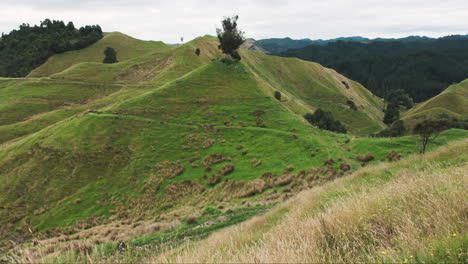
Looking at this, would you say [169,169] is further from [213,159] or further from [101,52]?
[101,52]

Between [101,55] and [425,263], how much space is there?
129m

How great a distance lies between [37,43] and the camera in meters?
125

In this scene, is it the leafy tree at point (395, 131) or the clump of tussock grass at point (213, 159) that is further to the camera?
the leafy tree at point (395, 131)

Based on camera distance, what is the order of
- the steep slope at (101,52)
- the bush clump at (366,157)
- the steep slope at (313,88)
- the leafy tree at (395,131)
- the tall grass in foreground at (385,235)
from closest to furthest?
the tall grass in foreground at (385,235) → the bush clump at (366,157) → the leafy tree at (395,131) → the steep slope at (313,88) → the steep slope at (101,52)

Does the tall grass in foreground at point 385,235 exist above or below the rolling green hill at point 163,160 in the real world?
above

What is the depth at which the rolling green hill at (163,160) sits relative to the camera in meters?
23.0

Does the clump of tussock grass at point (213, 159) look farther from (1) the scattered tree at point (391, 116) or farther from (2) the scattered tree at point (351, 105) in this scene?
(1) the scattered tree at point (391, 116)

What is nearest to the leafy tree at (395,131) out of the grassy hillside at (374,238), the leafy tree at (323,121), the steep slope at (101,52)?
the leafy tree at (323,121)

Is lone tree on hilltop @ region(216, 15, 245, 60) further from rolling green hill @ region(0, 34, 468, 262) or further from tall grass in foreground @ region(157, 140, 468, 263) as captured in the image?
tall grass in foreground @ region(157, 140, 468, 263)

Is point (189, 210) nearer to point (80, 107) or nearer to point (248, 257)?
point (248, 257)

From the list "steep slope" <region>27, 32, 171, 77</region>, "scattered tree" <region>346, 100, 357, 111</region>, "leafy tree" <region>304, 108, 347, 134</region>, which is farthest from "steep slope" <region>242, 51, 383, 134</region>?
"steep slope" <region>27, 32, 171, 77</region>

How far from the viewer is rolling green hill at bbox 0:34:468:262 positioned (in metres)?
23.0

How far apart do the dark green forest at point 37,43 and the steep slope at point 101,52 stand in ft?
13.6

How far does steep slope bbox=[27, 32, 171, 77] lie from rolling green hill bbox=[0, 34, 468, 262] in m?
51.7
